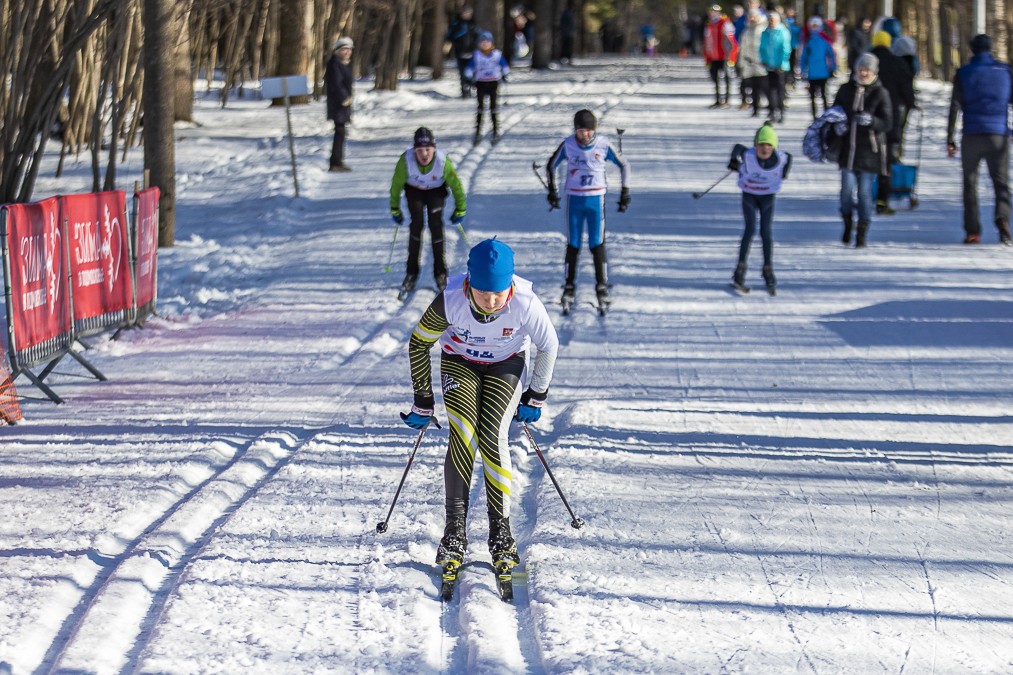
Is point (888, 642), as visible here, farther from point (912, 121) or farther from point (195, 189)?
point (912, 121)

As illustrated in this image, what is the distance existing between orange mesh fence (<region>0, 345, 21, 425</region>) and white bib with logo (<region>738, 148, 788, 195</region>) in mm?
6902

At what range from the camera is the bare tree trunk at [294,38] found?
76.9 ft

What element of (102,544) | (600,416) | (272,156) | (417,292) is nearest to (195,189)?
(272,156)

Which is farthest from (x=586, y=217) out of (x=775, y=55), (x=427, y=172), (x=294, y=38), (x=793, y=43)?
(x=793, y=43)

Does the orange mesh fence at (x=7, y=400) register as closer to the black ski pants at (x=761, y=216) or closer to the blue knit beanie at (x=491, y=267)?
the blue knit beanie at (x=491, y=267)

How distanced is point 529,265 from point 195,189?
7825mm

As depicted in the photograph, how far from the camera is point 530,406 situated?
16.8 ft

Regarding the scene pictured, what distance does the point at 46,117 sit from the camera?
1395 cm

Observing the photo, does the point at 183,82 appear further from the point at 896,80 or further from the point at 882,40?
the point at 896,80

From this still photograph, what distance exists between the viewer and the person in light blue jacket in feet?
64.3

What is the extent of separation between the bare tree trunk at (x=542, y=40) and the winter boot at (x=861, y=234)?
26932mm

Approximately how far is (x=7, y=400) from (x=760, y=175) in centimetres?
714

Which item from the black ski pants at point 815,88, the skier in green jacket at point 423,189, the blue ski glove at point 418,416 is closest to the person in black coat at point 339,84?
the skier in green jacket at point 423,189

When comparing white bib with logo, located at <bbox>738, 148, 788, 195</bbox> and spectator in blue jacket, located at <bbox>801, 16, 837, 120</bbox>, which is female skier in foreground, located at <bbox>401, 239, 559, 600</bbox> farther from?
spectator in blue jacket, located at <bbox>801, 16, 837, 120</bbox>
